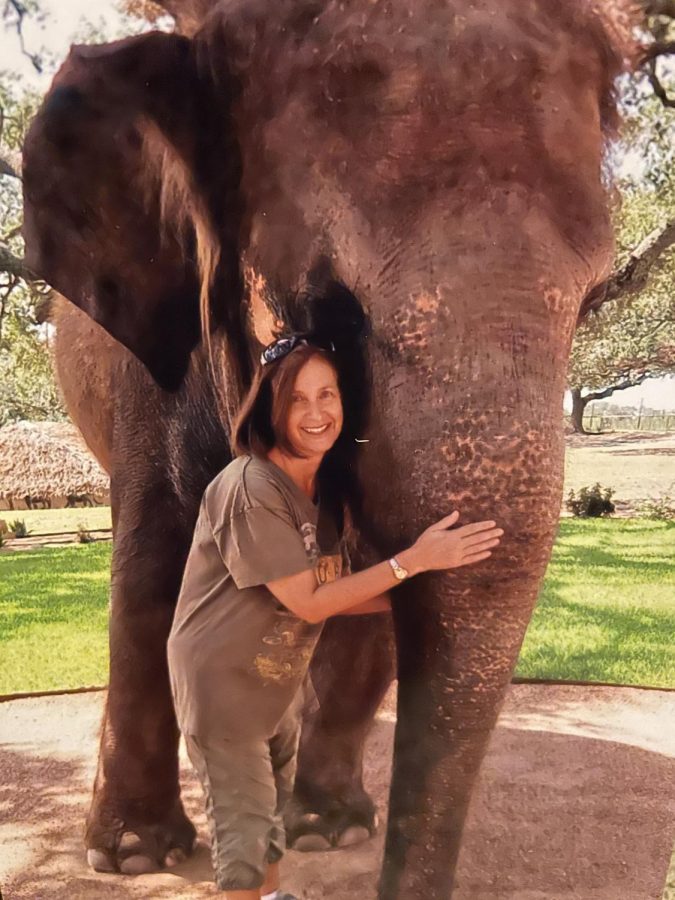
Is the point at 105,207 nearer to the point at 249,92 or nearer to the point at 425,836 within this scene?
the point at 249,92

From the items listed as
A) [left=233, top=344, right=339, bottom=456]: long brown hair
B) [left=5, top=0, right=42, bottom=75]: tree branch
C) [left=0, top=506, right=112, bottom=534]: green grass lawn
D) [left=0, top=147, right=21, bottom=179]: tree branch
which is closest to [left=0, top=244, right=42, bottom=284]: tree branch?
[left=0, top=147, right=21, bottom=179]: tree branch

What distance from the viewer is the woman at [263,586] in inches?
52.8

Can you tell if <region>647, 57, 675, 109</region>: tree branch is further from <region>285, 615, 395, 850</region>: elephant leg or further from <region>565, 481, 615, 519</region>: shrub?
<region>285, 615, 395, 850</region>: elephant leg

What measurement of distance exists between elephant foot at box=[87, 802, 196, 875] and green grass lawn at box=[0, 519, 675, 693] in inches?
21.1

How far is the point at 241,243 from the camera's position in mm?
1457

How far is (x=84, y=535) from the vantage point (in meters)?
2.27

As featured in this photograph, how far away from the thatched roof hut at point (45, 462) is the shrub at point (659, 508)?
1.13m

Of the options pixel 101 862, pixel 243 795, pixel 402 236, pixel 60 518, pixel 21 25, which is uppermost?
pixel 21 25

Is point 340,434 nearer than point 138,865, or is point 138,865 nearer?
point 340,434

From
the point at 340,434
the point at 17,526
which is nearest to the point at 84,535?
the point at 17,526

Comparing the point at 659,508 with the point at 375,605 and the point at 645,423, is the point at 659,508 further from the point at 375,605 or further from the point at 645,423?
the point at 375,605

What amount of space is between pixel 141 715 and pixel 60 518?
57 cm

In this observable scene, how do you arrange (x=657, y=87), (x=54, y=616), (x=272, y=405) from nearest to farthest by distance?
(x=272, y=405)
(x=657, y=87)
(x=54, y=616)

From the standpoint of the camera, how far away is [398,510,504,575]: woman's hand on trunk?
4.15 feet
